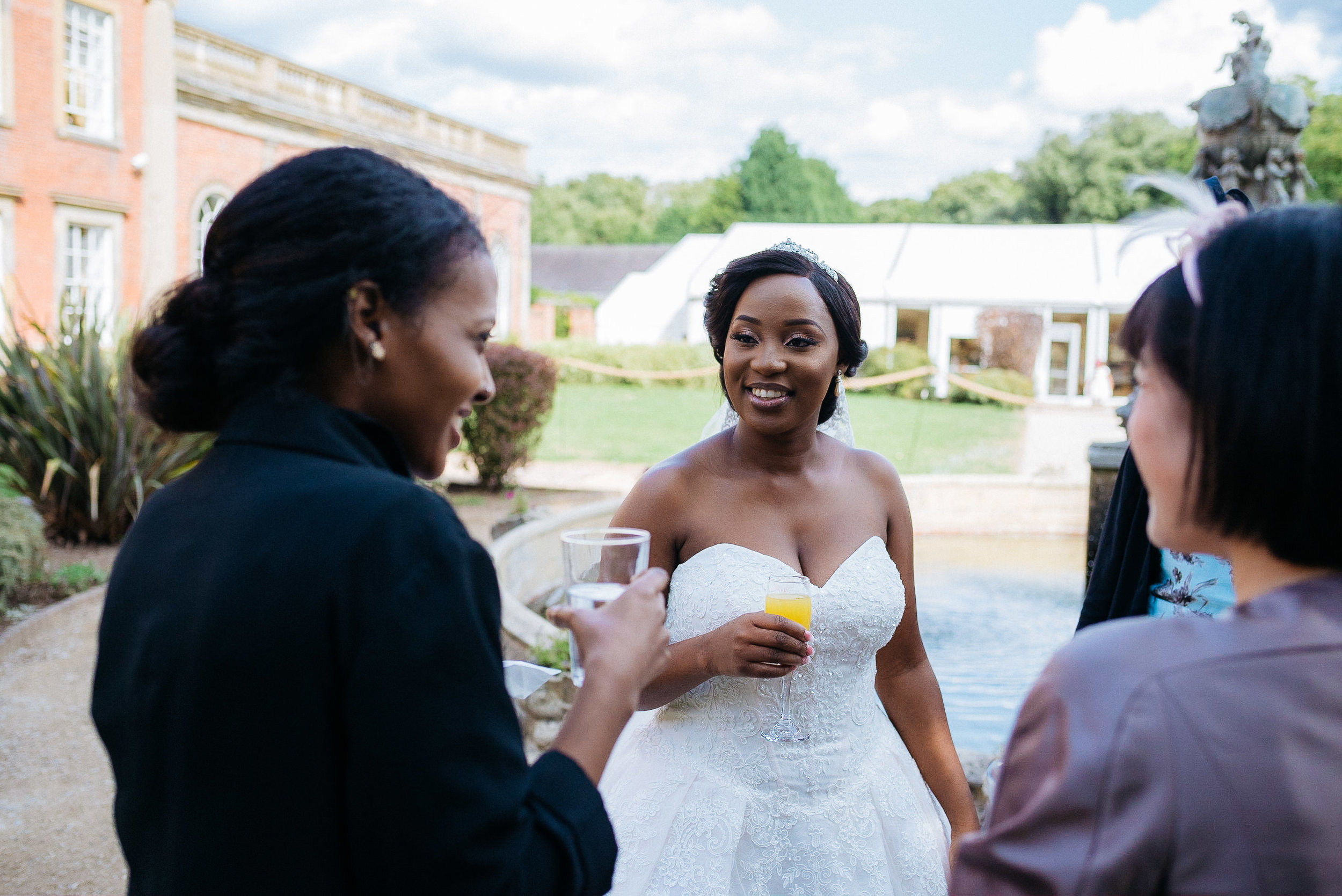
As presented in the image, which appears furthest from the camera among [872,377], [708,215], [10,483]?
[708,215]

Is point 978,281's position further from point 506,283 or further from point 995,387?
point 506,283

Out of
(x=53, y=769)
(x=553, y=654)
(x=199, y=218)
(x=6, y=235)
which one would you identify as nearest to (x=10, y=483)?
(x=53, y=769)

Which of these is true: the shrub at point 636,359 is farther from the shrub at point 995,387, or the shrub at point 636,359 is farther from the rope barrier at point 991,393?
the rope barrier at point 991,393

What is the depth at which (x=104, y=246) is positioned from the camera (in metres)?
20.4

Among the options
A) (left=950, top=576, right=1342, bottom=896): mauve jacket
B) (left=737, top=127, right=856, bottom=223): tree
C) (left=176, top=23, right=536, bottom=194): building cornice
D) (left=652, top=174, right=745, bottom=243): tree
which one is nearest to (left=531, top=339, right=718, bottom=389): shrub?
(left=176, top=23, right=536, bottom=194): building cornice

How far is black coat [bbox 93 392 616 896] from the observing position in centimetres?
116

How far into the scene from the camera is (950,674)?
7.50 m

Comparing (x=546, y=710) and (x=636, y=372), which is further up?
(x=636, y=372)

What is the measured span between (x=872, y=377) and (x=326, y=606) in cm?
2889

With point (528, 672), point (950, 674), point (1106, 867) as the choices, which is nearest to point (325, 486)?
point (528, 672)

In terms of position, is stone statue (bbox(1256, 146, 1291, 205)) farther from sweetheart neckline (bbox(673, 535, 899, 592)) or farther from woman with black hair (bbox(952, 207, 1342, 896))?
woman with black hair (bbox(952, 207, 1342, 896))

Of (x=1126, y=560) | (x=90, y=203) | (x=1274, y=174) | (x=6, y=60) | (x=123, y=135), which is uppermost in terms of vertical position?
(x=6, y=60)

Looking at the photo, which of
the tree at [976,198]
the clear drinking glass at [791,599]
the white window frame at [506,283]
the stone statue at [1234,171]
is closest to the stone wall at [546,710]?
the clear drinking glass at [791,599]

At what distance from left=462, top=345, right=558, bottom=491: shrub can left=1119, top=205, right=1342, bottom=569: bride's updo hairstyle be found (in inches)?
439
